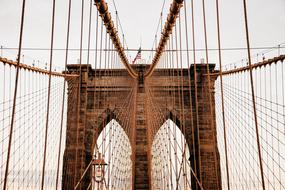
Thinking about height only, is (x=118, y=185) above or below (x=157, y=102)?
below

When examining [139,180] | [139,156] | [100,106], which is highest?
[100,106]

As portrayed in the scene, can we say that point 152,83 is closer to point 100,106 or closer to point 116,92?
point 116,92

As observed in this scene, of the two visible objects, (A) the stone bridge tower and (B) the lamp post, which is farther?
(A) the stone bridge tower

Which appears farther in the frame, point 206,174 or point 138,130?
point 138,130

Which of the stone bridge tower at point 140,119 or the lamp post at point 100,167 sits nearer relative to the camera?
the lamp post at point 100,167

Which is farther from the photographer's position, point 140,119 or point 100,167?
point 140,119

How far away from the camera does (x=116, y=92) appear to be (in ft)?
41.5

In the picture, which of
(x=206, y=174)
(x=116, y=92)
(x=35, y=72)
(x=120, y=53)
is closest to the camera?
(x=120, y=53)

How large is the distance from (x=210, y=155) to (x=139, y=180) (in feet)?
8.99

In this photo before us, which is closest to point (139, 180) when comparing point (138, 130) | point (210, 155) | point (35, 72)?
point (138, 130)

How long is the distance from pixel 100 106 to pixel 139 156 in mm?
2570

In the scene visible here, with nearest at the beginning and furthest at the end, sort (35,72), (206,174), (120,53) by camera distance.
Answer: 1. (120,53)
2. (35,72)
3. (206,174)

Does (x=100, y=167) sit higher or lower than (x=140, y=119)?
lower

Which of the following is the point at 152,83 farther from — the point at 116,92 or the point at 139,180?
the point at 139,180
